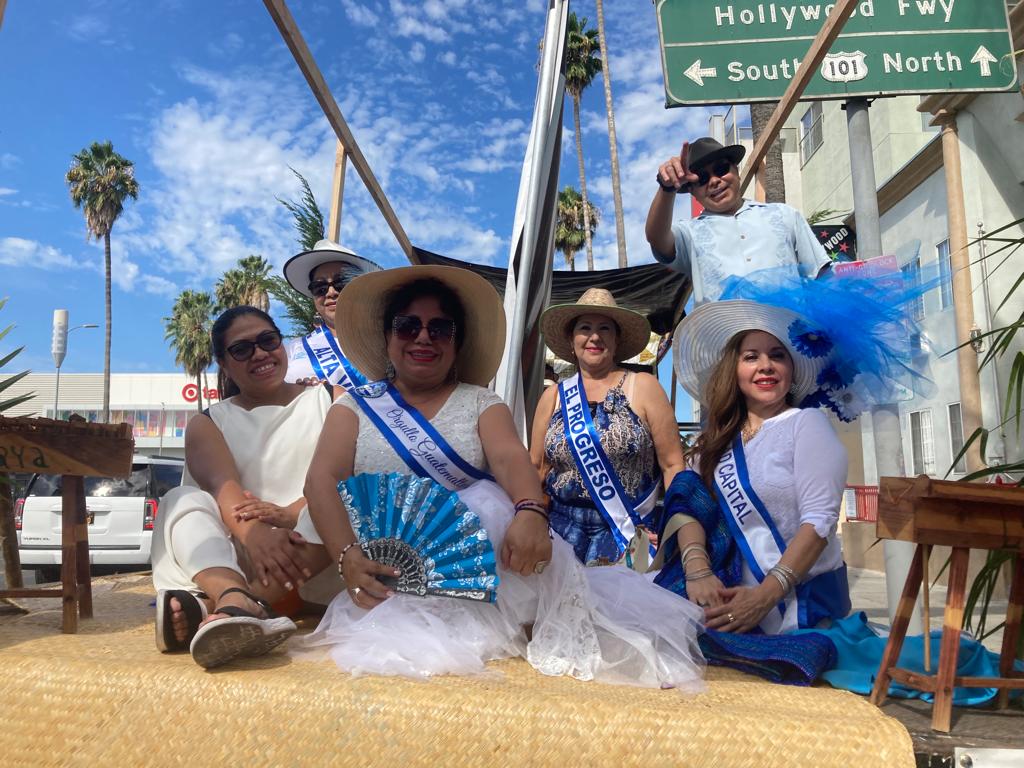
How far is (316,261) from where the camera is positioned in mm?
3807

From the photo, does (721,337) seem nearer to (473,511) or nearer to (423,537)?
(473,511)

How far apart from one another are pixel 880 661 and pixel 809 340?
3.23 ft

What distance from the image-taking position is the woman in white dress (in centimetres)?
191

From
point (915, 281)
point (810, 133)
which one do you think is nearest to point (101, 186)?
point (810, 133)

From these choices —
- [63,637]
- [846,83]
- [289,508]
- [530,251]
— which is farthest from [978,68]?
[63,637]

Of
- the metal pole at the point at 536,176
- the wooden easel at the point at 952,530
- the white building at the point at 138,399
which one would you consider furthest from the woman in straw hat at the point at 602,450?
the white building at the point at 138,399

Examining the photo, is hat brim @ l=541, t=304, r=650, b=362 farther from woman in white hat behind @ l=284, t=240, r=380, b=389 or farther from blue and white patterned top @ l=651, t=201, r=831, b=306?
woman in white hat behind @ l=284, t=240, r=380, b=389

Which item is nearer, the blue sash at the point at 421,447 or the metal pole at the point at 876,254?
the blue sash at the point at 421,447

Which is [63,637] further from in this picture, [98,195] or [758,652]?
[98,195]

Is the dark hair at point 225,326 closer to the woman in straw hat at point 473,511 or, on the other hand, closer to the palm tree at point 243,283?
the woman in straw hat at point 473,511

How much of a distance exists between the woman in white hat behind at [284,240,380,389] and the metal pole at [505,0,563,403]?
0.67 m

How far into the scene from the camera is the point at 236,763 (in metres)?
1.52

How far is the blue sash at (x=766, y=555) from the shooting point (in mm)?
2086

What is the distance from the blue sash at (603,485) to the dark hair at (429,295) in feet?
2.25
